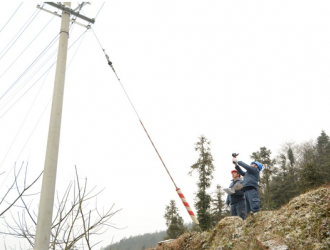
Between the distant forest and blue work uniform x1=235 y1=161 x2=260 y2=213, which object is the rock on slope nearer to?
blue work uniform x1=235 y1=161 x2=260 y2=213

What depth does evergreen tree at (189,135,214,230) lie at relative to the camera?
2202 centimetres

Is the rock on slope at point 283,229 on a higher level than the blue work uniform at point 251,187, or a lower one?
lower

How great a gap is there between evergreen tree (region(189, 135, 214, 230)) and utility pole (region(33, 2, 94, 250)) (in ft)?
64.1

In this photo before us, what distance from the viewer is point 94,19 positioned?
5551 millimetres

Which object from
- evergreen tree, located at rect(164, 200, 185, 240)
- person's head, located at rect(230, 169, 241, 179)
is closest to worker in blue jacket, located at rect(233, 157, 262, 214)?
person's head, located at rect(230, 169, 241, 179)

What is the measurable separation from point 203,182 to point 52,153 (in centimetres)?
2062

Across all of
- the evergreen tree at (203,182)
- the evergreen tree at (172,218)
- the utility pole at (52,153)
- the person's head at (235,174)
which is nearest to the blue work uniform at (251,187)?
the person's head at (235,174)

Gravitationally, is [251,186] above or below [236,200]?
above

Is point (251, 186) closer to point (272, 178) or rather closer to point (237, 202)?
point (237, 202)

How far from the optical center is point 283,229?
5094 mm

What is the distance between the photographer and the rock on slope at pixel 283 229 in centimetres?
443

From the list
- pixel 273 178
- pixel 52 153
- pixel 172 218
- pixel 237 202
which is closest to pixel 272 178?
pixel 273 178

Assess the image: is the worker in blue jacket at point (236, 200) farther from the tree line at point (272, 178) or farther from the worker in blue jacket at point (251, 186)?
the tree line at point (272, 178)

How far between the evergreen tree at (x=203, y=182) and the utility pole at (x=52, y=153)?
19.5 m
